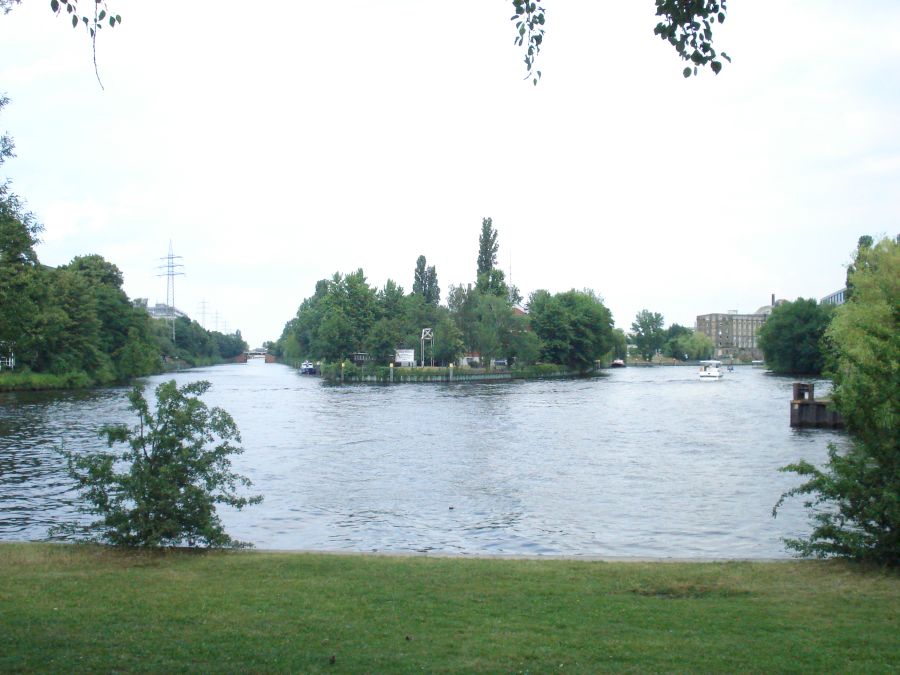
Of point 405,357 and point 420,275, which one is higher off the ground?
point 420,275

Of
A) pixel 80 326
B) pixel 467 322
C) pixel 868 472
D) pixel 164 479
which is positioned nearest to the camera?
pixel 868 472

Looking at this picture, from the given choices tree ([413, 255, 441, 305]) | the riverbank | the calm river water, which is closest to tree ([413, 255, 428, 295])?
tree ([413, 255, 441, 305])

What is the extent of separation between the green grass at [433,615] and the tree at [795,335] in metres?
103

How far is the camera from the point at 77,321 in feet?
249

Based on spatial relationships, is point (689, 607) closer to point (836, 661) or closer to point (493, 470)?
point (836, 661)

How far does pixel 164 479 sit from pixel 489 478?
14.4 m

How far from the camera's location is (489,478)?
24875 mm

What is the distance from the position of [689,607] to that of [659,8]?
6593 mm

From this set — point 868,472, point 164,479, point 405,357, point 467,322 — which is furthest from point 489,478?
point 467,322

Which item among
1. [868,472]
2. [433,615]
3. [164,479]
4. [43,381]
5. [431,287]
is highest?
[431,287]

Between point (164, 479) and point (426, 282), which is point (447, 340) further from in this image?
point (164, 479)

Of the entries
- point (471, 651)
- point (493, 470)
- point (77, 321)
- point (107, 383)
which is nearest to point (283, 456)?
point (493, 470)

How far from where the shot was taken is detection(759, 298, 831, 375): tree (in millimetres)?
103938

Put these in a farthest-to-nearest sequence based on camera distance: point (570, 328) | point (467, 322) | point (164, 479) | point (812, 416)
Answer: point (570, 328), point (467, 322), point (812, 416), point (164, 479)
